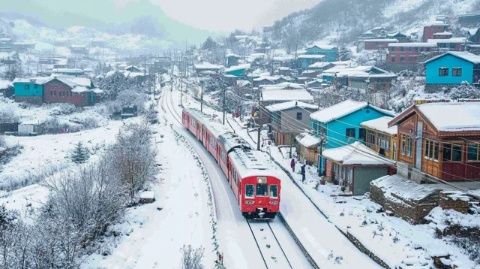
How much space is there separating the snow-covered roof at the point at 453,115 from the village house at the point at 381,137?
4.29 m

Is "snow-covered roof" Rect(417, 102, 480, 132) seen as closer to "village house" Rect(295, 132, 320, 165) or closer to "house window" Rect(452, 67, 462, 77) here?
"village house" Rect(295, 132, 320, 165)

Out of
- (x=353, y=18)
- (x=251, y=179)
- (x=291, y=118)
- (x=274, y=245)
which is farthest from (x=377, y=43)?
(x=274, y=245)

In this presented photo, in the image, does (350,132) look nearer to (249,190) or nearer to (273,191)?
(273,191)

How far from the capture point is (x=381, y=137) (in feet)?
99.7

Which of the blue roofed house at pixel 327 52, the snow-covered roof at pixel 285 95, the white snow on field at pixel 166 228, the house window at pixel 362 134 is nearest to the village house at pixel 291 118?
the snow-covered roof at pixel 285 95

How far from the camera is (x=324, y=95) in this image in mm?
55438

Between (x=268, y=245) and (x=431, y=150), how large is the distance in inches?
340

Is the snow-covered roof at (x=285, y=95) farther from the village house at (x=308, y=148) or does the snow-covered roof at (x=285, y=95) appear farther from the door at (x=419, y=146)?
→ the door at (x=419, y=146)

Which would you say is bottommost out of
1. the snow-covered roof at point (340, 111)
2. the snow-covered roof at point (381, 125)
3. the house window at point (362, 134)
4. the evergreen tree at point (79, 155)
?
the evergreen tree at point (79, 155)

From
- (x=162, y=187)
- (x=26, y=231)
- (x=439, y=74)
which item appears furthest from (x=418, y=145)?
(x=439, y=74)

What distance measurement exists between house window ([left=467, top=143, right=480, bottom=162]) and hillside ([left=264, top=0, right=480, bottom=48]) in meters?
91.4

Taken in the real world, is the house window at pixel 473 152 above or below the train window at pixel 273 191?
above

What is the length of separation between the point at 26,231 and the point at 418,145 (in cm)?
1655

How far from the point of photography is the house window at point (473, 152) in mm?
22688
